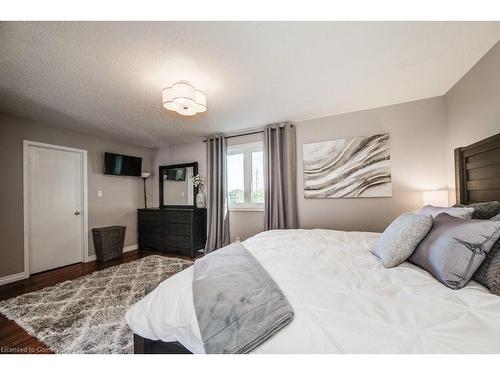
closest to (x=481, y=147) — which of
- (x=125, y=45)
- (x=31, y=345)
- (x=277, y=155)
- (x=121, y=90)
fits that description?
(x=277, y=155)

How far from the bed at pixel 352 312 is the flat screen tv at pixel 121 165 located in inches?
143

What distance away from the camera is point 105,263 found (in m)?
3.36

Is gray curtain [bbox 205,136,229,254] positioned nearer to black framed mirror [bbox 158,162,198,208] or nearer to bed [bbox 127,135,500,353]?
black framed mirror [bbox 158,162,198,208]

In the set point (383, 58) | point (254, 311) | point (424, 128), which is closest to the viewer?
point (254, 311)

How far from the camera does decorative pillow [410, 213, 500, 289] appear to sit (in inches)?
38.2

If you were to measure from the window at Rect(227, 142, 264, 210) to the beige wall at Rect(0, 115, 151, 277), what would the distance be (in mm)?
2181

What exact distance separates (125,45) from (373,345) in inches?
88.5

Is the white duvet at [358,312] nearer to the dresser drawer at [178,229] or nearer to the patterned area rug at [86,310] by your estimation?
the patterned area rug at [86,310]

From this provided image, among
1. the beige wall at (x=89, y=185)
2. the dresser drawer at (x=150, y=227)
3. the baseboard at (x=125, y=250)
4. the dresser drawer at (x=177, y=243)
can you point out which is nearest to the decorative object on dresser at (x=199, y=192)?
the dresser drawer at (x=177, y=243)

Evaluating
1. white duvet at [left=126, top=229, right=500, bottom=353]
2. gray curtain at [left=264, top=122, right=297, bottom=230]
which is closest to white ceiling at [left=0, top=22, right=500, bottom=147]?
gray curtain at [left=264, top=122, right=297, bottom=230]

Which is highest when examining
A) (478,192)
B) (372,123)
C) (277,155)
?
(372,123)

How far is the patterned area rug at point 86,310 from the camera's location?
1497 mm

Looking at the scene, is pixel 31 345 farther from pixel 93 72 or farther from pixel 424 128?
pixel 424 128

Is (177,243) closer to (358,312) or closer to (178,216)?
(178,216)
